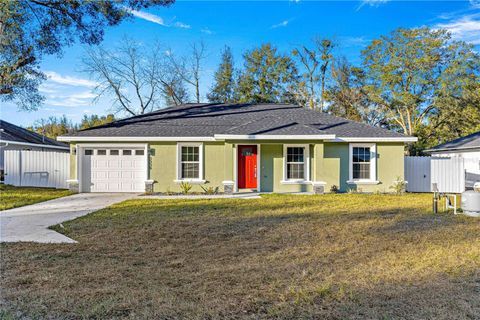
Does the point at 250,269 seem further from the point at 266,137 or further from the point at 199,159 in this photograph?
the point at 199,159

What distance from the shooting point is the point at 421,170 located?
1533 cm

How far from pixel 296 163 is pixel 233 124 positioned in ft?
12.3

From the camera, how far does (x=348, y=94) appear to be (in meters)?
31.4

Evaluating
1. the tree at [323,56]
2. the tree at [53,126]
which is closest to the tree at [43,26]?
the tree at [323,56]

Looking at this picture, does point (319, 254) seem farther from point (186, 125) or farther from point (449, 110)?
point (449, 110)

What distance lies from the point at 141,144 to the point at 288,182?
6.91 m

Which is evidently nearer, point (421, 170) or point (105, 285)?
point (105, 285)

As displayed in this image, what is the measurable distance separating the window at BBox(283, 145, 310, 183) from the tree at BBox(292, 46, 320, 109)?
18.2 meters

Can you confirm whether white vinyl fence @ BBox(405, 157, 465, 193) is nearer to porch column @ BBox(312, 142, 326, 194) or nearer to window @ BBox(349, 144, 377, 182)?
window @ BBox(349, 144, 377, 182)

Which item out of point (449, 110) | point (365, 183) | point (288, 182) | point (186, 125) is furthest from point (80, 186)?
point (449, 110)

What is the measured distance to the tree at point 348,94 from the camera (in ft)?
103

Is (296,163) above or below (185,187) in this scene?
above

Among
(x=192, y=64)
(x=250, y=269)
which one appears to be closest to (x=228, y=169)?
(x=250, y=269)

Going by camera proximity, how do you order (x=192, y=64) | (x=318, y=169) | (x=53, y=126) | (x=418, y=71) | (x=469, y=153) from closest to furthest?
1. (x=318, y=169)
2. (x=469, y=153)
3. (x=418, y=71)
4. (x=192, y=64)
5. (x=53, y=126)
